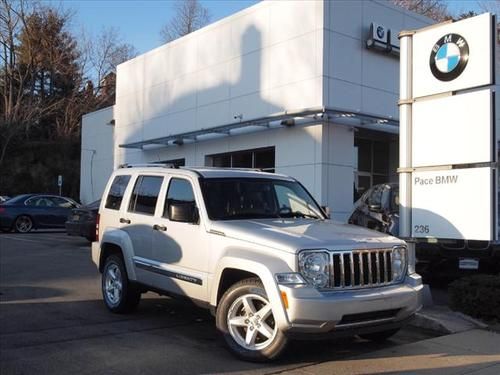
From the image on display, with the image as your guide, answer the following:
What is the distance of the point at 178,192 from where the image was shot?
24.3ft

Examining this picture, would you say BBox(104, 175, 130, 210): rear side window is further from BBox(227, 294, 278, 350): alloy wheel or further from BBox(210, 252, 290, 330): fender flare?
BBox(227, 294, 278, 350): alloy wheel

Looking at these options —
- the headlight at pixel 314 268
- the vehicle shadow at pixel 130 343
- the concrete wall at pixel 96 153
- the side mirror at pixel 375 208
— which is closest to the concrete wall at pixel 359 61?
the side mirror at pixel 375 208

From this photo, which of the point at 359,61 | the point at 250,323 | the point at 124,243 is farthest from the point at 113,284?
the point at 359,61

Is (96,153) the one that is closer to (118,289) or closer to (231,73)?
(231,73)

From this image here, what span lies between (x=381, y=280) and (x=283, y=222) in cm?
125

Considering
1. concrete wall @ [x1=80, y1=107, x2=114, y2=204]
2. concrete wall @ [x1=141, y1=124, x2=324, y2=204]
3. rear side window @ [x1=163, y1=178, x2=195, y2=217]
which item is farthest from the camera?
concrete wall @ [x1=80, y1=107, x2=114, y2=204]

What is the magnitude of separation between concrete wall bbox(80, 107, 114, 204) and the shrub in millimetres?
25152

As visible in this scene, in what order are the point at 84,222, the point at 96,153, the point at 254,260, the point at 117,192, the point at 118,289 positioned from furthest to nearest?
the point at 96,153 → the point at 84,222 → the point at 117,192 → the point at 118,289 → the point at 254,260

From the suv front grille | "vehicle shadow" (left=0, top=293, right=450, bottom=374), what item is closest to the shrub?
"vehicle shadow" (left=0, top=293, right=450, bottom=374)

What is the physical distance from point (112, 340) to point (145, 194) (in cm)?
204

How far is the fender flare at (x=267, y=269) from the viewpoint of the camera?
18.1ft

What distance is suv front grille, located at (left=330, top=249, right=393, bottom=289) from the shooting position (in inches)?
226

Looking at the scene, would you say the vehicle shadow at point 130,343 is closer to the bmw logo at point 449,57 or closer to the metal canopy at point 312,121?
the bmw logo at point 449,57

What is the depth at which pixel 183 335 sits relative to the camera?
7.07 metres
